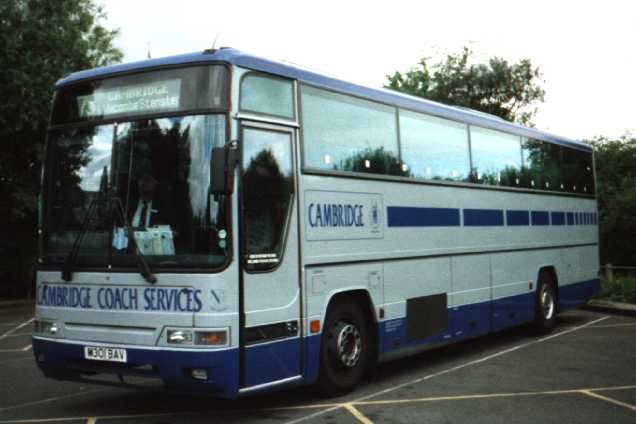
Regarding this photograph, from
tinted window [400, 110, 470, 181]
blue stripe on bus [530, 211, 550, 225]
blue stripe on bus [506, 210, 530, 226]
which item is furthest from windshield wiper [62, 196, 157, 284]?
blue stripe on bus [530, 211, 550, 225]

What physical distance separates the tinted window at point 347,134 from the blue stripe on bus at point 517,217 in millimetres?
3493

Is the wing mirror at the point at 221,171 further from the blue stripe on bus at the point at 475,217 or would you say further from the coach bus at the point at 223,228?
the blue stripe on bus at the point at 475,217

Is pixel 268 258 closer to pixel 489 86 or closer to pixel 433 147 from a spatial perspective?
pixel 433 147

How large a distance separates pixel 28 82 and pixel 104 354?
1562cm

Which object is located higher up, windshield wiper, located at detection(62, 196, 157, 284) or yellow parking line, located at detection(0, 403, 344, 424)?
windshield wiper, located at detection(62, 196, 157, 284)

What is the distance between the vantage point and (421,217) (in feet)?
33.8

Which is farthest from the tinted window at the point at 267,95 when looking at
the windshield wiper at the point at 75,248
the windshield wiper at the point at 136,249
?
the windshield wiper at the point at 75,248

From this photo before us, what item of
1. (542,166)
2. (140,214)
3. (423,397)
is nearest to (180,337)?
(140,214)

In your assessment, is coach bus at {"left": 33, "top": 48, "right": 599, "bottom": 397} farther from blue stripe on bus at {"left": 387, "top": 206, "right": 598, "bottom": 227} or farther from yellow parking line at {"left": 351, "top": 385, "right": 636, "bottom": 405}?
yellow parking line at {"left": 351, "top": 385, "right": 636, "bottom": 405}

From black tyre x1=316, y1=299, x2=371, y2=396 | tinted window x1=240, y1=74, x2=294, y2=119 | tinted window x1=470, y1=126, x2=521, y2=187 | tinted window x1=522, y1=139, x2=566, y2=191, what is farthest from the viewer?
tinted window x1=522, y1=139, x2=566, y2=191

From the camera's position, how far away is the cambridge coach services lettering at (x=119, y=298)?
6977mm

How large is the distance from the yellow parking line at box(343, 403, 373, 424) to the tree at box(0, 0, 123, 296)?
15.8 m

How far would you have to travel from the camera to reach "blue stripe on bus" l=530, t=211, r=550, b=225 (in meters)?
13.7

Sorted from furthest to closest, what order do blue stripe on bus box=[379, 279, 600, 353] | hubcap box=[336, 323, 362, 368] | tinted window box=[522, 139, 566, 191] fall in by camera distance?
tinted window box=[522, 139, 566, 191], blue stripe on bus box=[379, 279, 600, 353], hubcap box=[336, 323, 362, 368]
